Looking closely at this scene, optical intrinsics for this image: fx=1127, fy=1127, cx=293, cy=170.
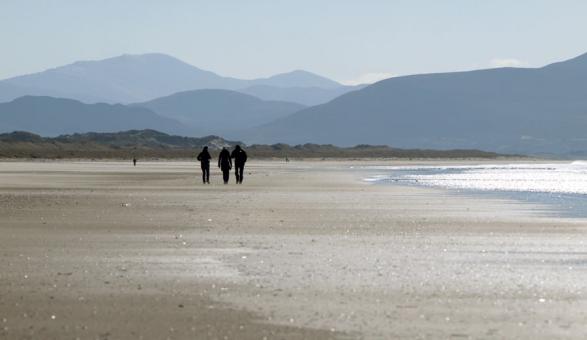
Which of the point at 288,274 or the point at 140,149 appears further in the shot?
the point at 140,149

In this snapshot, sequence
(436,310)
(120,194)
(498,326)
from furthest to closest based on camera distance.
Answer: (120,194), (436,310), (498,326)

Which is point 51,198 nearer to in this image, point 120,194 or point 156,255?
point 120,194

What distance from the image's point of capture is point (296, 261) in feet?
45.6

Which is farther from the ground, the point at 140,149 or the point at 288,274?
the point at 140,149

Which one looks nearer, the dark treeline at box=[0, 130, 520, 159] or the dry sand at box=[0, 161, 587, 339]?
the dry sand at box=[0, 161, 587, 339]

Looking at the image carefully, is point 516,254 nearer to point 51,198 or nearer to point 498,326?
point 498,326

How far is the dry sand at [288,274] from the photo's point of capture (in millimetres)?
9258

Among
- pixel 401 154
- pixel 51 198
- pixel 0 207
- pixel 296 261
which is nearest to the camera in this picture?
pixel 296 261

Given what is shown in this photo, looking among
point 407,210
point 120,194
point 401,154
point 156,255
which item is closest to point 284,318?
point 156,255

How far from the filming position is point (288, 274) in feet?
41.1

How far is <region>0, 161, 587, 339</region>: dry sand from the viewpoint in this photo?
30.4 feet

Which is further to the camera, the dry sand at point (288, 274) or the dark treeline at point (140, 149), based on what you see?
the dark treeline at point (140, 149)

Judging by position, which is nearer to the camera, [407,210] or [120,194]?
[407,210]

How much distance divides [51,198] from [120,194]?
3564 mm
